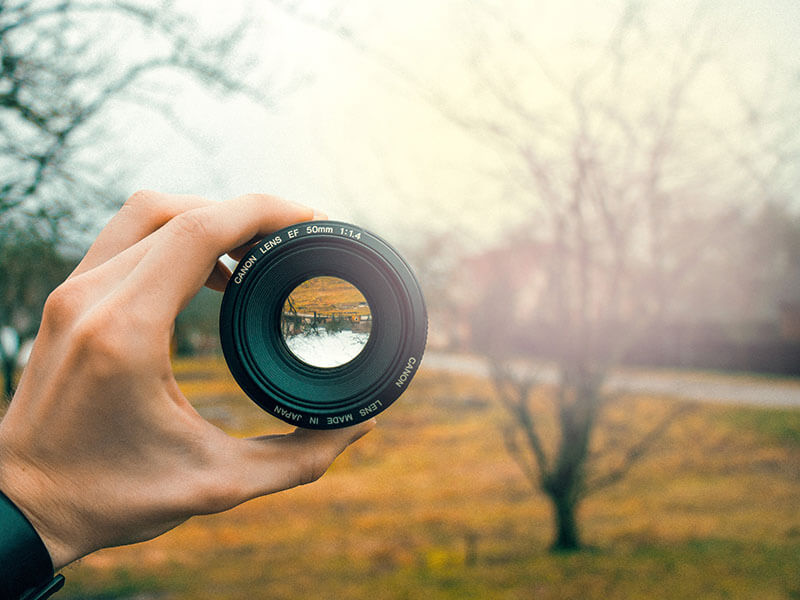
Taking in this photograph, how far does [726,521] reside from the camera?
191 inches

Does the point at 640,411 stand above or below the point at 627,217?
below

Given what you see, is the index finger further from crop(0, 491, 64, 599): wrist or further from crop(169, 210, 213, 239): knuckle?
crop(0, 491, 64, 599): wrist

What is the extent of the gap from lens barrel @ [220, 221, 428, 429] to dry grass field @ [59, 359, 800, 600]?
317 cm

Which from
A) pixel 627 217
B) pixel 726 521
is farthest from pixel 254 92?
pixel 726 521

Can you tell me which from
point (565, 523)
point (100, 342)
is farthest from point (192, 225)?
point (565, 523)

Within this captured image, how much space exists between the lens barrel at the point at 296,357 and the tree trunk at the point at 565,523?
12.7 feet

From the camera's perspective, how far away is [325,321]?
961 mm

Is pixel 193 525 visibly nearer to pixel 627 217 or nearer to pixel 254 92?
pixel 254 92

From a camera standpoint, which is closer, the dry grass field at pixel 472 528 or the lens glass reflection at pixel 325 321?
the lens glass reflection at pixel 325 321

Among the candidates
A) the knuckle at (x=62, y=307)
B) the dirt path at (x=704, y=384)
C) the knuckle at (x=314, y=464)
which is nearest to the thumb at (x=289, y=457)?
the knuckle at (x=314, y=464)

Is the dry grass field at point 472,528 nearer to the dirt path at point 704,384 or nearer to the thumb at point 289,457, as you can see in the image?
the dirt path at point 704,384

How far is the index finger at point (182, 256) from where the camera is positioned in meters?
0.69

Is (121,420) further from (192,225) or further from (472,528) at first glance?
(472,528)

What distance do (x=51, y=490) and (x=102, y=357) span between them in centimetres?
17
